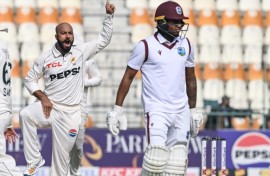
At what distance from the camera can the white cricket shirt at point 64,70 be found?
35.5ft

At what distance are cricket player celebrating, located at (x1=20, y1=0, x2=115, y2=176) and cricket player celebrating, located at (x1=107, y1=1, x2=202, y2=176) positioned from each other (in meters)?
1.22

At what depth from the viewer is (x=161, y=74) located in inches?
379

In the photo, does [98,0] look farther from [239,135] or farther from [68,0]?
[239,135]

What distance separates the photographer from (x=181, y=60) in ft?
31.8

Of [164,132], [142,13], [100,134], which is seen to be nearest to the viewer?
[164,132]

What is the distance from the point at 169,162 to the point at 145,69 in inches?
39.2

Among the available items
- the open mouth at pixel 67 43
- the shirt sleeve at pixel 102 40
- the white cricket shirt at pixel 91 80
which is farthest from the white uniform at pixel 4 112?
the white cricket shirt at pixel 91 80

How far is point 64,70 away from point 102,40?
56 centimetres

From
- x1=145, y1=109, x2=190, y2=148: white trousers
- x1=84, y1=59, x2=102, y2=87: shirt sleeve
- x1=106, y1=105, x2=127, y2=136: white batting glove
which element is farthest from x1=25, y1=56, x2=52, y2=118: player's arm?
x1=145, y1=109, x2=190, y2=148: white trousers

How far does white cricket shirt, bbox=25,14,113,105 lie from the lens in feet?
35.5

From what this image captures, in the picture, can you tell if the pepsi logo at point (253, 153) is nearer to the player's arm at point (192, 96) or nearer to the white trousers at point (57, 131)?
the white trousers at point (57, 131)

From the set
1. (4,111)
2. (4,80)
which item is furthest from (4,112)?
(4,80)

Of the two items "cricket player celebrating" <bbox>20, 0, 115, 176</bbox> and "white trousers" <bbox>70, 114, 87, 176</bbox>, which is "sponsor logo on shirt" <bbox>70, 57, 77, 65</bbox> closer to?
"cricket player celebrating" <bbox>20, 0, 115, 176</bbox>

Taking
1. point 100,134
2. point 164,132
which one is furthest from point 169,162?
point 100,134
